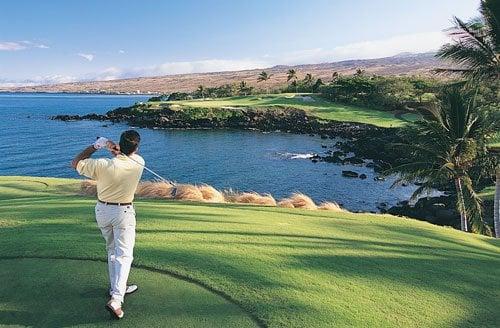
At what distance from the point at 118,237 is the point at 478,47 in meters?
17.9

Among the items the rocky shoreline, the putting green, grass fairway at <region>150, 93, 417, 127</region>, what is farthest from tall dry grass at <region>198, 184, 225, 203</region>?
grass fairway at <region>150, 93, 417, 127</region>

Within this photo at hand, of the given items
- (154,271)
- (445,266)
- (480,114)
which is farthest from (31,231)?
(480,114)

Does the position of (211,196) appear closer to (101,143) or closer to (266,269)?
(266,269)

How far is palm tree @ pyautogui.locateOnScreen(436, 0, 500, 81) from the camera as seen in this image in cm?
1833

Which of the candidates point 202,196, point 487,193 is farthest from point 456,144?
point 487,193

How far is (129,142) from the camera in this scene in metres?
6.00

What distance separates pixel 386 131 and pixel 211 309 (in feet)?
194

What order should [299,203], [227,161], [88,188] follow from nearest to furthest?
1. [299,203]
2. [88,188]
3. [227,161]

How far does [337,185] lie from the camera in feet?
128

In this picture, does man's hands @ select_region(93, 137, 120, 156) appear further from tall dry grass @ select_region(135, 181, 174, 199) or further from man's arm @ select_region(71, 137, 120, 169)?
tall dry grass @ select_region(135, 181, 174, 199)

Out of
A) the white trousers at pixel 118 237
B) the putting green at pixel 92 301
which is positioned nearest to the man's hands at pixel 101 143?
the white trousers at pixel 118 237

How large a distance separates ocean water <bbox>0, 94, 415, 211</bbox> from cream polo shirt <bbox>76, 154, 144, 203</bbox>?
28801 millimetres

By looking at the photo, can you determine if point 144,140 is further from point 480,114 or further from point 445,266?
point 445,266

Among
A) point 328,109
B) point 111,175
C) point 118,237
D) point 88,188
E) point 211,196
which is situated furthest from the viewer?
point 328,109
